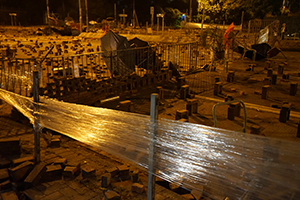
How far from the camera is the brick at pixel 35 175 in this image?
A: 4.45 meters

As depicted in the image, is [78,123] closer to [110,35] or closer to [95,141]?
[95,141]

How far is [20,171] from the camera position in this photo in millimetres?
4574

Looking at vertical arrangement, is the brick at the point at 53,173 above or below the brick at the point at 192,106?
below

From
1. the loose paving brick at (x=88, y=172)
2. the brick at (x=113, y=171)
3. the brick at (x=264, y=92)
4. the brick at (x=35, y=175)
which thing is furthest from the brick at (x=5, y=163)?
the brick at (x=264, y=92)

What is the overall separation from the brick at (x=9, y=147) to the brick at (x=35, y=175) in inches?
45.0

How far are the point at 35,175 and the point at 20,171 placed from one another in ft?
0.92

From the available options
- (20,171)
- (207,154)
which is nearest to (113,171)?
(20,171)

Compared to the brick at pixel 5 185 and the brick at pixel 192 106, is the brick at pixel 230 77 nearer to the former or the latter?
the brick at pixel 192 106

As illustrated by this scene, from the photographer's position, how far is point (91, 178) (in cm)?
468

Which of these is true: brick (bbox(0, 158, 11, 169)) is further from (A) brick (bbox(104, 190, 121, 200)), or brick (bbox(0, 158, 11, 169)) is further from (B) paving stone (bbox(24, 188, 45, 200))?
(A) brick (bbox(104, 190, 121, 200))

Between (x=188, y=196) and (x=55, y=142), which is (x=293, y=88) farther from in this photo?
(x=55, y=142)

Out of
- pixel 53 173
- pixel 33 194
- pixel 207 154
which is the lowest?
pixel 33 194

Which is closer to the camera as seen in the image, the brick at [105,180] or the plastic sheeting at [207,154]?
the plastic sheeting at [207,154]

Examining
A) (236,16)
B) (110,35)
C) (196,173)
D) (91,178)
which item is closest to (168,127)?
(196,173)
